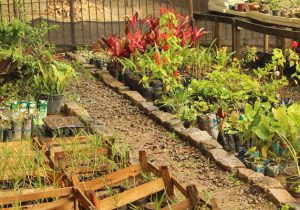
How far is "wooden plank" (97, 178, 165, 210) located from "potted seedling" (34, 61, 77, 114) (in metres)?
3.32

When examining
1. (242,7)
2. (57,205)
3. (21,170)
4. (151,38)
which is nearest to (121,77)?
(151,38)

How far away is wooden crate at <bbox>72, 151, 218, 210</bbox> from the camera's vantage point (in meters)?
5.10

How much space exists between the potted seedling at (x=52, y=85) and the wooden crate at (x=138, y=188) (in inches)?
113

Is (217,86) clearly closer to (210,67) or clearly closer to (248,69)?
(210,67)

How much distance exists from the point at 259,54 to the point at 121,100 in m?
3.25

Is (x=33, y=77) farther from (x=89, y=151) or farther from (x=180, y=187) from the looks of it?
(x=180, y=187)

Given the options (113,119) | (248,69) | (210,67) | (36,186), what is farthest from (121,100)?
(36,186)

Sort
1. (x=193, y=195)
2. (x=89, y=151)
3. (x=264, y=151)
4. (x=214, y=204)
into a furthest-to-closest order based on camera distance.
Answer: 1. (x=264, y=151)
2. (x=89, y=151)
3. (x=193, y=195)
4. (x=214, y=204)

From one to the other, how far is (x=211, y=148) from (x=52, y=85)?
92.2 inches

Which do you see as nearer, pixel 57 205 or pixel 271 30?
pixel 57 205

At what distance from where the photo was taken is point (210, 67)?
10.7 m

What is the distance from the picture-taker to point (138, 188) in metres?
5.37

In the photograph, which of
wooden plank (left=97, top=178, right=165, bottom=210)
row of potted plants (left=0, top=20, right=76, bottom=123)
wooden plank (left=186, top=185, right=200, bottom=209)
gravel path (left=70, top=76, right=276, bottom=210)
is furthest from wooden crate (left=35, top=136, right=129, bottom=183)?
row of potted plants (left=0, top=20, right=76, bottom=123)

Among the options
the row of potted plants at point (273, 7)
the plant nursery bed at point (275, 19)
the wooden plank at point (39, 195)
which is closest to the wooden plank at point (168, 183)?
the wooden plank at point (39, 195)
